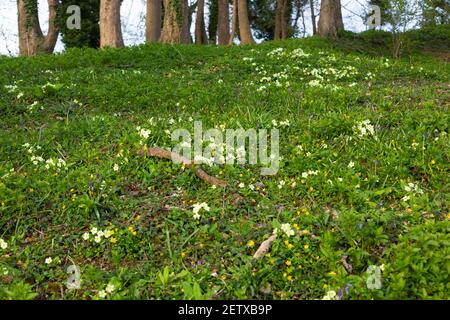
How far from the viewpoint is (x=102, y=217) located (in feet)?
15.0

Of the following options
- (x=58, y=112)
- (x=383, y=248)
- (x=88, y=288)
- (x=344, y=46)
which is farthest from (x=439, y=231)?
(x=344, y=46)

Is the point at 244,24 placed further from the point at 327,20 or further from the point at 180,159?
the point at 180,159

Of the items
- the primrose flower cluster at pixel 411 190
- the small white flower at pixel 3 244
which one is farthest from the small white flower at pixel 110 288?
the primrose flower cluster at pixel 411 190

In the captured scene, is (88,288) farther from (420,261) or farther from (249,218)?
(420,261)

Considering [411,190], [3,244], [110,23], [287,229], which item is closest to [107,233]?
[3,244]

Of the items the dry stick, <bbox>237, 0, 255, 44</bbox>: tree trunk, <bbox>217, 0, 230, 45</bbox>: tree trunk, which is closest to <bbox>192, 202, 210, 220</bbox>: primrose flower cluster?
the dry stick

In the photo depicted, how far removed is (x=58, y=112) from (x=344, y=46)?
11292mm

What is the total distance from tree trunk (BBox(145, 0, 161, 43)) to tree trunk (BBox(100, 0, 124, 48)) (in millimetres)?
3530

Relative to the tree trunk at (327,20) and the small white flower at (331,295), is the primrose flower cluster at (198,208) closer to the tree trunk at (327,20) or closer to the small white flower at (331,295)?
the small white flower at (331,295)

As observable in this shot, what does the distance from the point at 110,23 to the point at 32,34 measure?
533cm

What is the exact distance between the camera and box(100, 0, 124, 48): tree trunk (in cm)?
1384

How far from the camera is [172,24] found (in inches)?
643

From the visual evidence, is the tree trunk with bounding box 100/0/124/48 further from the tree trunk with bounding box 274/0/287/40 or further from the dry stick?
the tree trunk with bounding box 274/0/287/40
